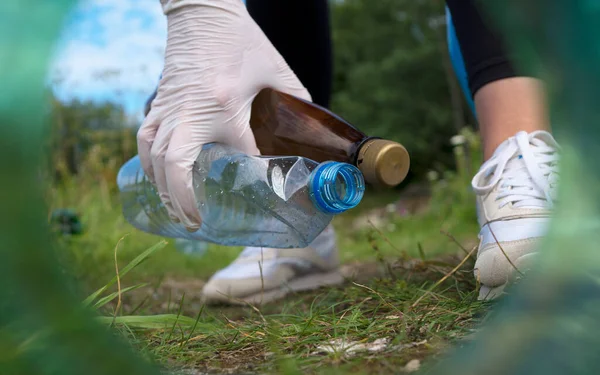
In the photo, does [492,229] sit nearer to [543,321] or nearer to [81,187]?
[543,321]

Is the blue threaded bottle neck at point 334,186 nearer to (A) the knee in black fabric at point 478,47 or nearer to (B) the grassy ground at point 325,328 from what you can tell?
(B) the grassy ground at point 325,328

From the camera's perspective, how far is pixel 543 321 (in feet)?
1.54

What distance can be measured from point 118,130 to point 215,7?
11.3 ft

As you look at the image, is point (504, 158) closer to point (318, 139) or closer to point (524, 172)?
point (524, 172)

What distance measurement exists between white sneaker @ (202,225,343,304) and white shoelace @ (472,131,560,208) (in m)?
0.53

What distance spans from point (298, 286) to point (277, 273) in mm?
68

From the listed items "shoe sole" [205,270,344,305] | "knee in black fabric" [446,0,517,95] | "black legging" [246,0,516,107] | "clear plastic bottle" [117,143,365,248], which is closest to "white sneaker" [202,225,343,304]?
"shoe sole" [205,270,344,305]

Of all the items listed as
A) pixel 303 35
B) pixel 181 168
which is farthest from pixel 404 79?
pixel 181 168

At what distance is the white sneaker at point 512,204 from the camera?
1012mm

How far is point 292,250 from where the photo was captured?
1623 millimetres

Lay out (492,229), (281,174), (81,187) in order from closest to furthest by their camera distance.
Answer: (492,229)
(281,174)
(81,187)

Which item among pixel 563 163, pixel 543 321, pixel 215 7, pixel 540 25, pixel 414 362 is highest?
pixel 215 7

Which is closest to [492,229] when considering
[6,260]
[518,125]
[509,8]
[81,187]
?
[518,125]

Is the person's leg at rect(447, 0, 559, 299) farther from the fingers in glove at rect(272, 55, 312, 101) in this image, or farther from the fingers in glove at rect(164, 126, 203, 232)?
the fingers in glove at rect(164, 126, 203, 232)
